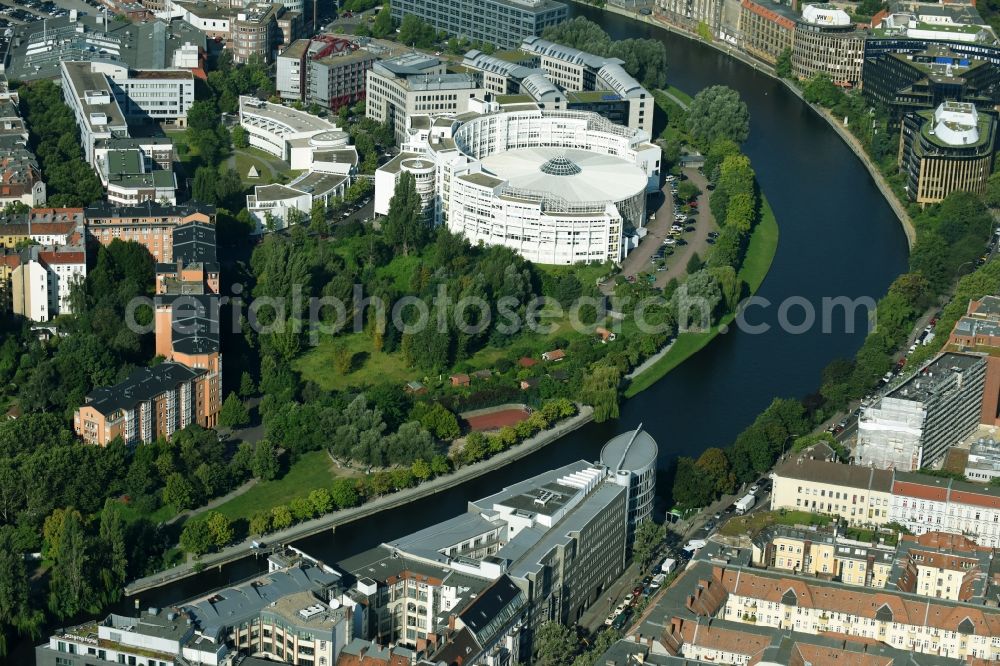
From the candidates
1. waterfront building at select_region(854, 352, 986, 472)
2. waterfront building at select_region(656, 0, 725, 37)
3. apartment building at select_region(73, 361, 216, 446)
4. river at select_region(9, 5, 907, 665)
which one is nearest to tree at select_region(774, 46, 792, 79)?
river at select_region(9, 5, 907, 665)

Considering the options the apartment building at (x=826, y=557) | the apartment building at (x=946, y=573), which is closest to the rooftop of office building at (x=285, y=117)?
the apartment building at (x=826, y=557)

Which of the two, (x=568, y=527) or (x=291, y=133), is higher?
(x=568, y=527)

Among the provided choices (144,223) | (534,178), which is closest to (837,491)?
(534,178)

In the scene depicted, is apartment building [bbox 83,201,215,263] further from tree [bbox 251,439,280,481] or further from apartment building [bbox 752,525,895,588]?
apartment building [bbox 752,525,895,588]

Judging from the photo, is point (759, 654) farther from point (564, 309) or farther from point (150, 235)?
point (150, 235)

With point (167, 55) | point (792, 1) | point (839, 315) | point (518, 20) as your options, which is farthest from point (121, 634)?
point (792, 1)

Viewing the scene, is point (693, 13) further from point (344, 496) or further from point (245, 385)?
point (344, 496)
